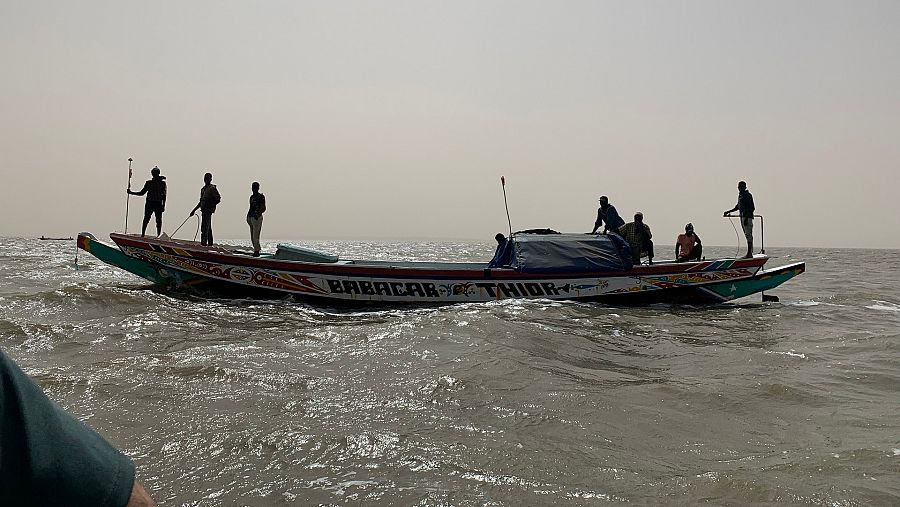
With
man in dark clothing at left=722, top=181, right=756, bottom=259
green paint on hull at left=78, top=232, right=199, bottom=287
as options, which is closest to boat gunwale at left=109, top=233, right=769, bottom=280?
green paint on hull at left=78, top=232, right=199, bottom=287

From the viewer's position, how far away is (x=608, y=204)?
1389 cm

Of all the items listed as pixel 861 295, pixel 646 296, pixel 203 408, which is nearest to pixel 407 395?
pixel 203 408

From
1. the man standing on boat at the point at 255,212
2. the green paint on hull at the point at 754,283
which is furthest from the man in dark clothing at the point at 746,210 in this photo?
the man standing on boat at the point at 255,212

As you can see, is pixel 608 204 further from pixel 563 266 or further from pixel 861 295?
pixel 861 295

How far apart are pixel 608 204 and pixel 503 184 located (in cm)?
243

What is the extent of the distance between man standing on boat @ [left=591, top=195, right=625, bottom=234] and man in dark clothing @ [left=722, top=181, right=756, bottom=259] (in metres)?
2.85

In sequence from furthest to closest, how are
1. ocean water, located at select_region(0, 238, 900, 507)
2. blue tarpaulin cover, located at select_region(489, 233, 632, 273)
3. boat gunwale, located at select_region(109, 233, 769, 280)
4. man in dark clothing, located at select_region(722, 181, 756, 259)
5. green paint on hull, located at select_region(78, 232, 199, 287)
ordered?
man in dark clothing, located at select_region(722, 181, 756, 259)
green paint on hull, located at select_region(78, 232, 199, 287)
blue tarpaulin cover, located at select_region(489, 233, 632, 273)
boat gunwale, located at select_region(109, 233, 769, 280)
ocean water, located at select_region(0, 238, 900, 507)

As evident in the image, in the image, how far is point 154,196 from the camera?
1309 centimetres

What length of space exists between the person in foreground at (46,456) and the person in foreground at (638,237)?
13.0 m

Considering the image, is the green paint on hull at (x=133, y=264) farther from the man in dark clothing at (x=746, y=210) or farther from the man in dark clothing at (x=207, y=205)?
the man in dark clothing at (x=746, y=210)

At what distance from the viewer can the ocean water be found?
345 cm

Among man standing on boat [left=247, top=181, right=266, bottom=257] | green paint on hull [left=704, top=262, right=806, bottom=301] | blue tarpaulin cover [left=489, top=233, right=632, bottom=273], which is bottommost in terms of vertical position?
green paint on hull [left=704, top=262, right=806, bottom=301]

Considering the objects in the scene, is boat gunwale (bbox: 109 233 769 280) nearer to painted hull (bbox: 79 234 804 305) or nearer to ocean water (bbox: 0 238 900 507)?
painted hull (bbox: 79 234 804 305)

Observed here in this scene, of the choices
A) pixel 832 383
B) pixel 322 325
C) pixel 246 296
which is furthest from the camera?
pixel 246 296
